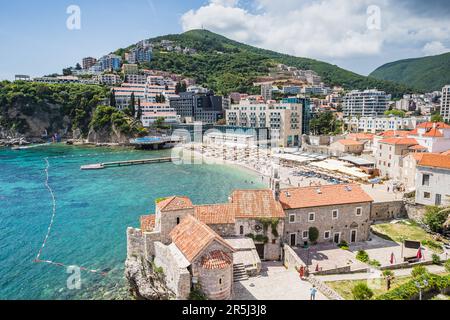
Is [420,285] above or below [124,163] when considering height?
above

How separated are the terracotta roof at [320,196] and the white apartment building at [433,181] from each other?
30.2ft

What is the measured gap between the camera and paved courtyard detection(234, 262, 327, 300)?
1666 cm

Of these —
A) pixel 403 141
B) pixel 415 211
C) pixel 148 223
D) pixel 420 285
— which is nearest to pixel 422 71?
pixel 403 141

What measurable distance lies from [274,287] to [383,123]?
89133 millimetres

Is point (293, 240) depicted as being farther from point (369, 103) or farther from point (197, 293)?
point (369, 103)

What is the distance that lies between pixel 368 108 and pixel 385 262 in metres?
133

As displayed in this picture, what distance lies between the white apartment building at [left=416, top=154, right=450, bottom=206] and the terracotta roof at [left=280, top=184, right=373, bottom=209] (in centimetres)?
921

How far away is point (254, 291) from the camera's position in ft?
56.7

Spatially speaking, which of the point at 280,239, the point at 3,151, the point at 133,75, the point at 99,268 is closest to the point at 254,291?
the point at 280,239

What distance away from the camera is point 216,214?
74.1 feet

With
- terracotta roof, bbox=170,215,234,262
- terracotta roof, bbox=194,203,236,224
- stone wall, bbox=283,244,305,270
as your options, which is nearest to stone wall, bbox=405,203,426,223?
stone wall, bbox=283,244,305,270

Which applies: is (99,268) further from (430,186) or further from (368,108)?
(368,108)

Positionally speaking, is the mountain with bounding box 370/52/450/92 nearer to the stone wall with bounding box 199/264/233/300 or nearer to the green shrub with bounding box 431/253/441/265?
the green shrub with bounding box 431/253/441/265

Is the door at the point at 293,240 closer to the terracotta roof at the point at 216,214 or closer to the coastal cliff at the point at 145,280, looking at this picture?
the terracotta roof at the point at 216,214
